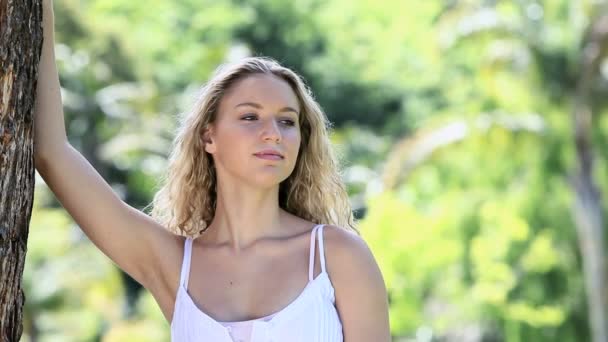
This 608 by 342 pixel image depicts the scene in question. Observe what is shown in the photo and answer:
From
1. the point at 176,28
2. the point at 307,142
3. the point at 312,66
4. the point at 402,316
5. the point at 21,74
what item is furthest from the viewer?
the point at 176,28

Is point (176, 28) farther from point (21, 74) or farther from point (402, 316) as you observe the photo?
point (21, 74)

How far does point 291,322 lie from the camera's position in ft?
9.82

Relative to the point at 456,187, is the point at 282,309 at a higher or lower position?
higher

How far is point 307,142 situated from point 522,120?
17052mm

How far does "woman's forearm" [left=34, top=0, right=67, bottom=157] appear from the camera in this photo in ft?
9.78

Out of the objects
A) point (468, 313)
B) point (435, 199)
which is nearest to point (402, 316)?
point (468, 313)

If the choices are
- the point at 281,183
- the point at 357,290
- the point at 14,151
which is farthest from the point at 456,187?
the point at 14,151

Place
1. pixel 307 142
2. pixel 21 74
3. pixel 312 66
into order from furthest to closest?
pixel 312 66 → pixel 307 142 → pixel 21 74

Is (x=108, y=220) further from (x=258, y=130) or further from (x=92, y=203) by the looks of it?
(x=258, y=130)

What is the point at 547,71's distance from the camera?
65.2ft

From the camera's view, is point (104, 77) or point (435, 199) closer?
point (435, 199)

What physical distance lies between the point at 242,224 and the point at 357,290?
0.35 m

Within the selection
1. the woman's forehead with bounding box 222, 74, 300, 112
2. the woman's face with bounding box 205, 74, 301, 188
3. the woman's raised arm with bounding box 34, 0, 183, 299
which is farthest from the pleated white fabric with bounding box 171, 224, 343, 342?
the woman's forehead with bounding box 222, 74, 300, 112

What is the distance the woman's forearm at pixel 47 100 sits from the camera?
2.98 m
